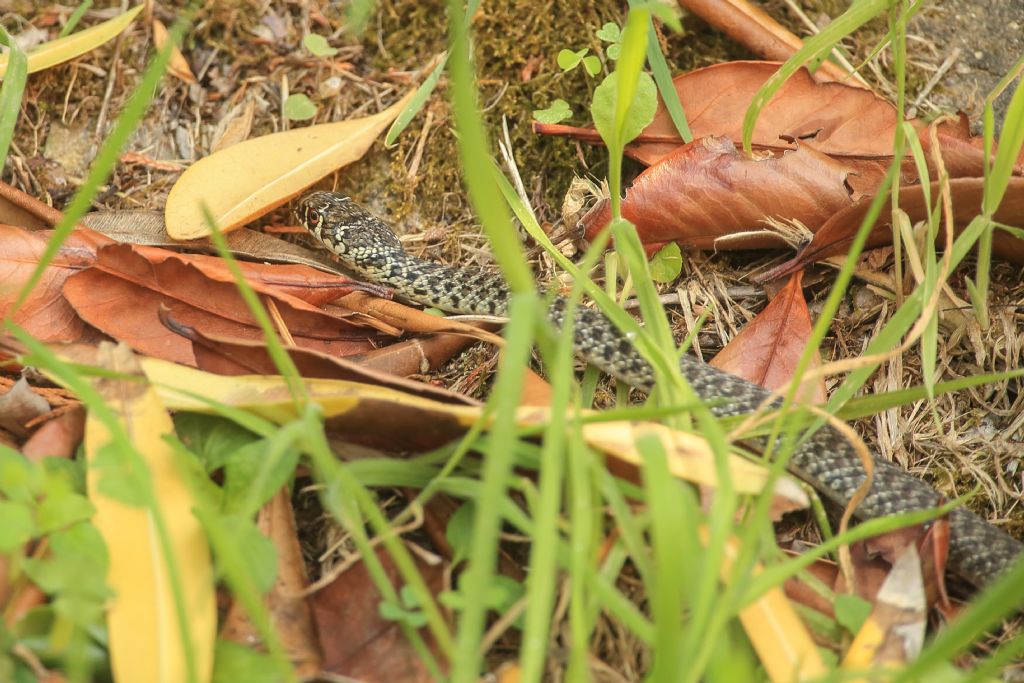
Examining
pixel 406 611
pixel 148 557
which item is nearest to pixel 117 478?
pixel 148 557

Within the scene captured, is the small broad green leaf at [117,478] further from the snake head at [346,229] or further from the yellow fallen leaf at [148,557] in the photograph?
the snake head at [346,229]

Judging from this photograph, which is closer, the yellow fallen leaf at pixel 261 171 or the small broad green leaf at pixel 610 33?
the yellow fallen leaf at pixel 261 171

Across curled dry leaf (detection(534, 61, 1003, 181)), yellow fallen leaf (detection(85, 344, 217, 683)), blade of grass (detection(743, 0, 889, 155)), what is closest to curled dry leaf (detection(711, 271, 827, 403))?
curled dry leaf (detection(534, 61, 1003, 181))

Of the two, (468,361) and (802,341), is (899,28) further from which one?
(468,361)

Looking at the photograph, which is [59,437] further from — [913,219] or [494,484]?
[913,219]

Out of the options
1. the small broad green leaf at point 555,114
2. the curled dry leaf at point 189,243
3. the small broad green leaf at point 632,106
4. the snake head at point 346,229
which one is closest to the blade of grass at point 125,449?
the curled dry leaf at point 189,243

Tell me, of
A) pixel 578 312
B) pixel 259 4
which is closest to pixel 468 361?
pixel 578 312
